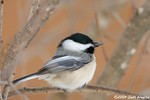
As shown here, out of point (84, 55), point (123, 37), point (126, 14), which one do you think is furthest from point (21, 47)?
point (126, 14)

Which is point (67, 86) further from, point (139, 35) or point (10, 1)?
point (10, 1)

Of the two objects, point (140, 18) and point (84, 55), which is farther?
point (140, 18)

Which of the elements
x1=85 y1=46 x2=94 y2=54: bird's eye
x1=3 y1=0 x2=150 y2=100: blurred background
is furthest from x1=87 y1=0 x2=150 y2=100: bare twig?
Result: x1=85 y1=46 x2=94 y2=54: bird's eye

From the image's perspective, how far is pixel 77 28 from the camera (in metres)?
3.10

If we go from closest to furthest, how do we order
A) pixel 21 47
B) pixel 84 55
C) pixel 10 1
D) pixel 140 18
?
pixel 21 47, pixel 84 55, pixel 140 18, pixel 10 1

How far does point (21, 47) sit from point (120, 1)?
1187 millimetres

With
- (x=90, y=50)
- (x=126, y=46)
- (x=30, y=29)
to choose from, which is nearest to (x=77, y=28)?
(x=126, y=46)

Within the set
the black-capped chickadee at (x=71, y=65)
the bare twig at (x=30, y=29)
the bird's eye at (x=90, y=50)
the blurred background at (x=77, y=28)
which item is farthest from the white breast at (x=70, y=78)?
the bare twig at (x=30, y=29)

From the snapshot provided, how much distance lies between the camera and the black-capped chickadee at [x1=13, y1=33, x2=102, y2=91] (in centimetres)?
134

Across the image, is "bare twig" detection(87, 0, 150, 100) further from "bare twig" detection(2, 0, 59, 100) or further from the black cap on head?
"bare twig" detection(2, 0, 59, 100)

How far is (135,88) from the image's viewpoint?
3094 mm

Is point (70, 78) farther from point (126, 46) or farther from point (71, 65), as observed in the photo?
point (126, 46)

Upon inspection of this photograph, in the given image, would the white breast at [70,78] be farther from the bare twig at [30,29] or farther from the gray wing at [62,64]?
the bare twig at [30,29]

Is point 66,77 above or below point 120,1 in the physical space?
below
